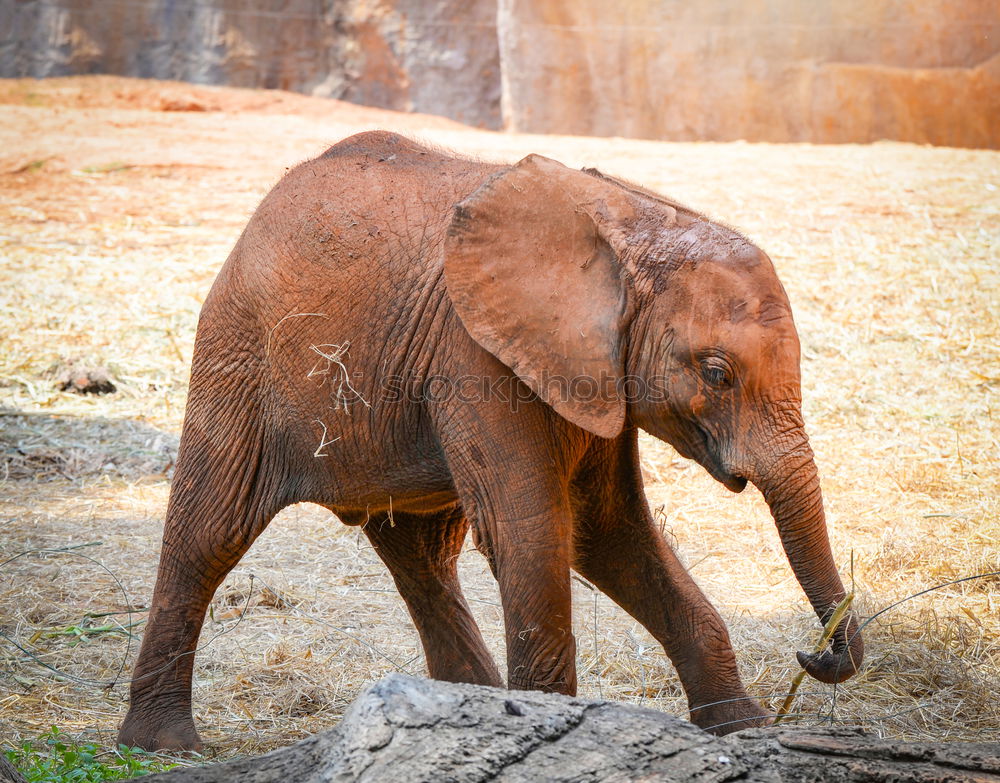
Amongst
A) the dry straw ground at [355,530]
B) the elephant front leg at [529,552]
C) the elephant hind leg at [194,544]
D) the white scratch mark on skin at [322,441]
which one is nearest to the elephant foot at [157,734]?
the elephant hind leg at [194,544]

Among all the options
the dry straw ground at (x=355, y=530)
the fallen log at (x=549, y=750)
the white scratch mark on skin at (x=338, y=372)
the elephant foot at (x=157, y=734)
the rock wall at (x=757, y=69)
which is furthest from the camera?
the rock wall at (x=757, y=69)

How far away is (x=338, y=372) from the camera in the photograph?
4176mm

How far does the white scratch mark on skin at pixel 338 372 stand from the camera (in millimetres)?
4129

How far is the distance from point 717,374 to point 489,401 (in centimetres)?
74

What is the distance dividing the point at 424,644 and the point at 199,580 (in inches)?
37.2

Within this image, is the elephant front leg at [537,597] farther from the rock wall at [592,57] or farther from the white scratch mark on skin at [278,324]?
the rock wall at [592,57]

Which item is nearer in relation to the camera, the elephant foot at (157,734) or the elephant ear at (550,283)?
the elephant ear at (550,283)

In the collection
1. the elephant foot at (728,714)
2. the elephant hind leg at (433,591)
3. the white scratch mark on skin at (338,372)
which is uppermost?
the white scratch mark on skin at (338,372)

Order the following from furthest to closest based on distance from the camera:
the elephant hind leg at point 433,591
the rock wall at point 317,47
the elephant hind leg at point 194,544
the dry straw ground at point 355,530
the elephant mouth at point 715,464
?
the rock wall at point 317,47 → the dry straw ground at point 355,530 → the elephant hind leg at point 433,591 → the elephant hind leg at point 194,544 → the elephant mouth at point 715,464

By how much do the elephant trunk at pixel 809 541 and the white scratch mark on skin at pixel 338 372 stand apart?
4.68 ft

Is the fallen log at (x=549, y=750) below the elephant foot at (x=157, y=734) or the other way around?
the other way around

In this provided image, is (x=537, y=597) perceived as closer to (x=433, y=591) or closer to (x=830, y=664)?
(x=830, y=664)

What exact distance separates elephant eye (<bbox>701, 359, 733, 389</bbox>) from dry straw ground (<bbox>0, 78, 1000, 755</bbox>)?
3.82 ft

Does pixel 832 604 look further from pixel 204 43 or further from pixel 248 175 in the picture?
pixel 204 43
